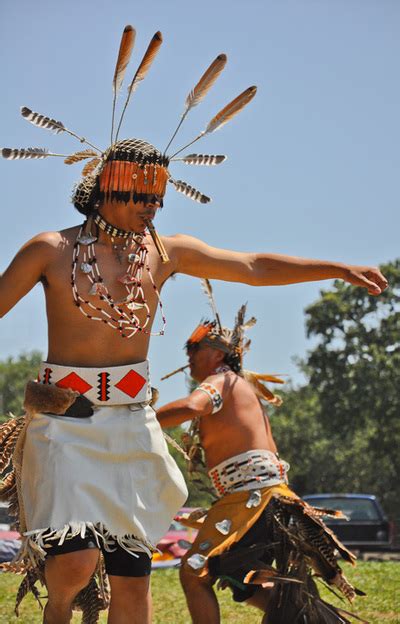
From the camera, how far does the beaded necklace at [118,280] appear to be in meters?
4.13

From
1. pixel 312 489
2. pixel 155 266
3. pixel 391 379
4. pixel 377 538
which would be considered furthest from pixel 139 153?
pixel 312 489

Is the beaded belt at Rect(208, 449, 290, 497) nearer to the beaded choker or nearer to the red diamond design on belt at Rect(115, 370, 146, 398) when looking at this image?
the red diamond design on belt at Rect(115, 370, 146, 398)

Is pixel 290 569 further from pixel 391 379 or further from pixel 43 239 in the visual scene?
pixel 391 379

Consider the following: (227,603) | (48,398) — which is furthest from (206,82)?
(227,603)

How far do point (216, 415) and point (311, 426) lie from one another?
36022 mm

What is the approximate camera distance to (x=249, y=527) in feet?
17.8

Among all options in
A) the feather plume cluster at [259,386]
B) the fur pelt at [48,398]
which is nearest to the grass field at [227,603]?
the feather plume cluster at [259,386]

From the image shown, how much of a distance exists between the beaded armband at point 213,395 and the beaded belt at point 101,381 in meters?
1.37

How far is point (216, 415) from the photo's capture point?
5676mm

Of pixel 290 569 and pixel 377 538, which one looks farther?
pixel 377 538

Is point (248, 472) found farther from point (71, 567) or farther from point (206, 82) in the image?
point (206, 82)

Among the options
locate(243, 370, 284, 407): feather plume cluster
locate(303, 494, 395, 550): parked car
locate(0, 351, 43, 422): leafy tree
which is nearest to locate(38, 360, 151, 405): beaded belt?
locate(243, 370, 284, 407): feather plume cluster

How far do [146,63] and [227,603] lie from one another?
170 inches

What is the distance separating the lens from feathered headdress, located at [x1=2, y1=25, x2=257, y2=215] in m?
4.23
